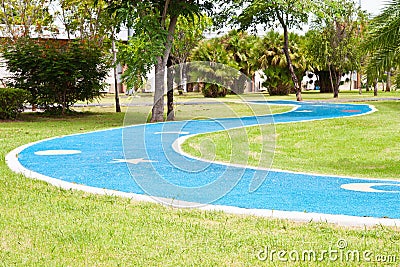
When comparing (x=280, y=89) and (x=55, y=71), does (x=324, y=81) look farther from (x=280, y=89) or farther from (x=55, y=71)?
(x=55, y=71)

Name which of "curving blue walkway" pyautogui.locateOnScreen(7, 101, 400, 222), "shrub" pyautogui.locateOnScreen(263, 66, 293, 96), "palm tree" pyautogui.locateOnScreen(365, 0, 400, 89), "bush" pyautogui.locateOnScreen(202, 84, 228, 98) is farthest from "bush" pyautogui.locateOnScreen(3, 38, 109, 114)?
"shrub" pyautogui.locateOnScreen(263, 66, 293, 96)

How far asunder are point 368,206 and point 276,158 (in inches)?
Answer: 202

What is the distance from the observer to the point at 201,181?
9000mm

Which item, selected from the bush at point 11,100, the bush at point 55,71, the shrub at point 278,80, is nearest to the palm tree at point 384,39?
the bush at point 11,100

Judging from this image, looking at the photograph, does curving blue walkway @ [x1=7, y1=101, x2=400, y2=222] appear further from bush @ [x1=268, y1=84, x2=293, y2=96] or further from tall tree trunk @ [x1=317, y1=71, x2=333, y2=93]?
tall tree trunk @ [x1=317, y1=71, x2=333, y2=93]

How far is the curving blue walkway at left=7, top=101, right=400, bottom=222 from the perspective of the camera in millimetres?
7350

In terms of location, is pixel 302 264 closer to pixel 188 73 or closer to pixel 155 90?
pixel 188 73

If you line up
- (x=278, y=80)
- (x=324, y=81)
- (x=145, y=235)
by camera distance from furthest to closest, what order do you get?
(x=324, y=81)
(x=278, y=80)
(x=145, y=235)

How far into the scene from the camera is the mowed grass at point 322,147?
11156 mm

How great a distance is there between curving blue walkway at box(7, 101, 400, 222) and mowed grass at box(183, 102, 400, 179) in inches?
41.9

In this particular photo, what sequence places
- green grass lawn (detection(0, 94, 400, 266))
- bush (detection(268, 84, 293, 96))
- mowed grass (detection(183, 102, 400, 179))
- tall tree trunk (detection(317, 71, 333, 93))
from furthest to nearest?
tall tree trunk (detection(317, 71, 333, 93)), bush (detection(268, 84, 293, 96)), mowed grass (detection(183, 102, 400, 179)), green grass lawn (detection(0, 94, 400, 266))

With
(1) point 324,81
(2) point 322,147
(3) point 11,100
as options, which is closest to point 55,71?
(3) point 11,100

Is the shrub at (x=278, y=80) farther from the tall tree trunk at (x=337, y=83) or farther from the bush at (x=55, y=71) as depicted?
the bush at (x=55, y=71)

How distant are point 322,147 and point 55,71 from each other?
12238 millimetres
